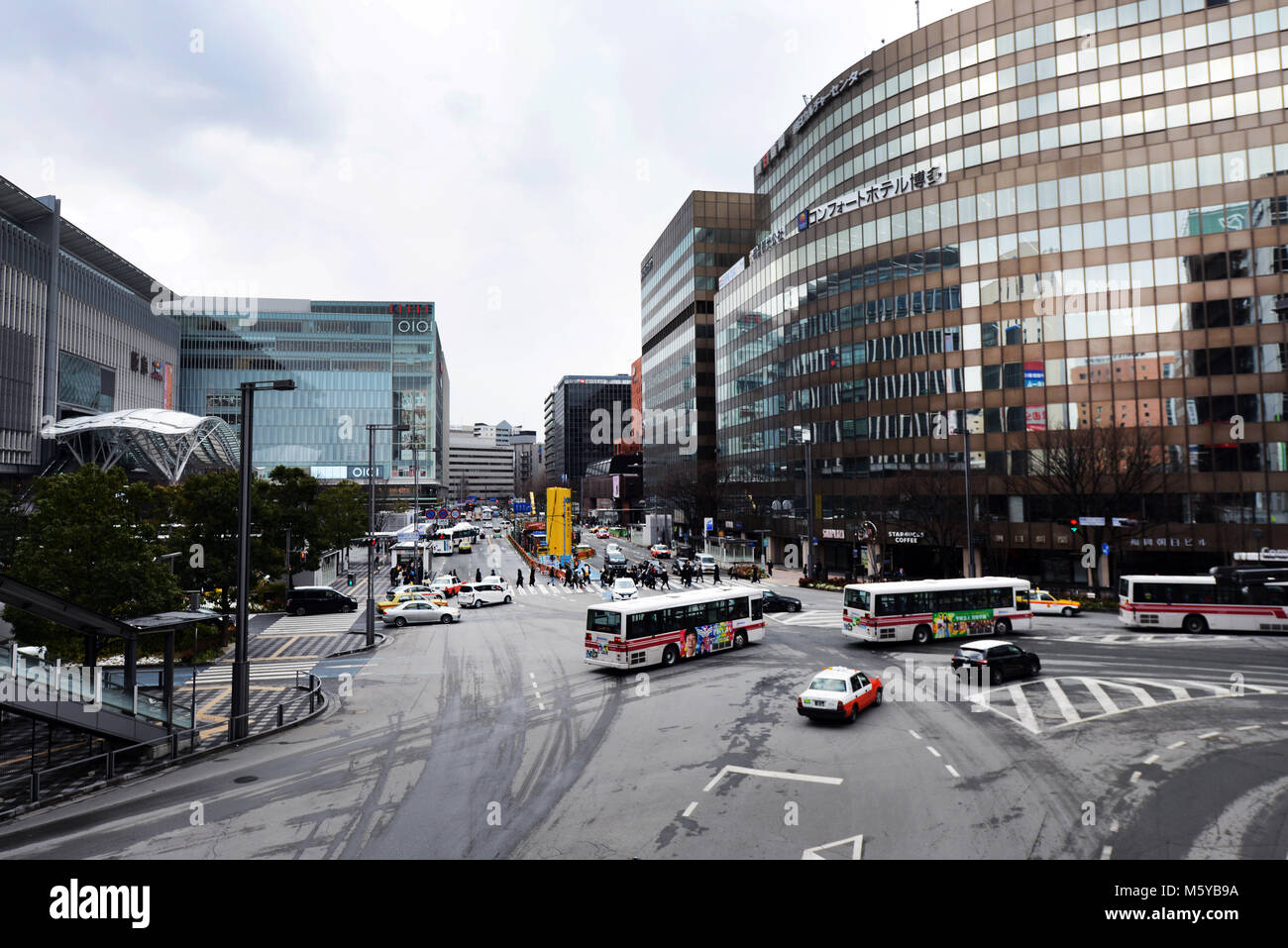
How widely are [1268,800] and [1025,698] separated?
26.5ft

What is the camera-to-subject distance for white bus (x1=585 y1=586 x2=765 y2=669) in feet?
85.7

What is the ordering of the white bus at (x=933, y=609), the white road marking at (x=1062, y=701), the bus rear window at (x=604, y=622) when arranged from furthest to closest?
1. the white bus at (x=933, y=609)
2. the bus rear window at (x=604, y=622)
3. the white road marking at (x=1062, y=701)

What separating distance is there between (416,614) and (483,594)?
324 inches

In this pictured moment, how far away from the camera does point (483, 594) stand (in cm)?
4859

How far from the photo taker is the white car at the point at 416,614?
40156 millimetres

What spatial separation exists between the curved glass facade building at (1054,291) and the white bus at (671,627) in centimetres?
2607

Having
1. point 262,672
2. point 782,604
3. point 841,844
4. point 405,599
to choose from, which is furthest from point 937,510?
point 841,844

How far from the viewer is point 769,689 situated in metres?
23.2

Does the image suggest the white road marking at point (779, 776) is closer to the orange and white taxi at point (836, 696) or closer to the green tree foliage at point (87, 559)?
the orange and white taxi at point (836, 696)

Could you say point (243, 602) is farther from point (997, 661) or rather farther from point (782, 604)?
point (782, 604)

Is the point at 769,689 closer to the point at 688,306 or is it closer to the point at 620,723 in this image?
the point at 620,723

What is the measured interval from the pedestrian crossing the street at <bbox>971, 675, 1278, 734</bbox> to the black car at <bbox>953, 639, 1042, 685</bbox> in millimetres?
392

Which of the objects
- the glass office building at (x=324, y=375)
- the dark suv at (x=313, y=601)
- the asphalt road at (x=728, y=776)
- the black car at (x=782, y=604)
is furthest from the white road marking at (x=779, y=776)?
the glass office building at (x=324, y=375)
